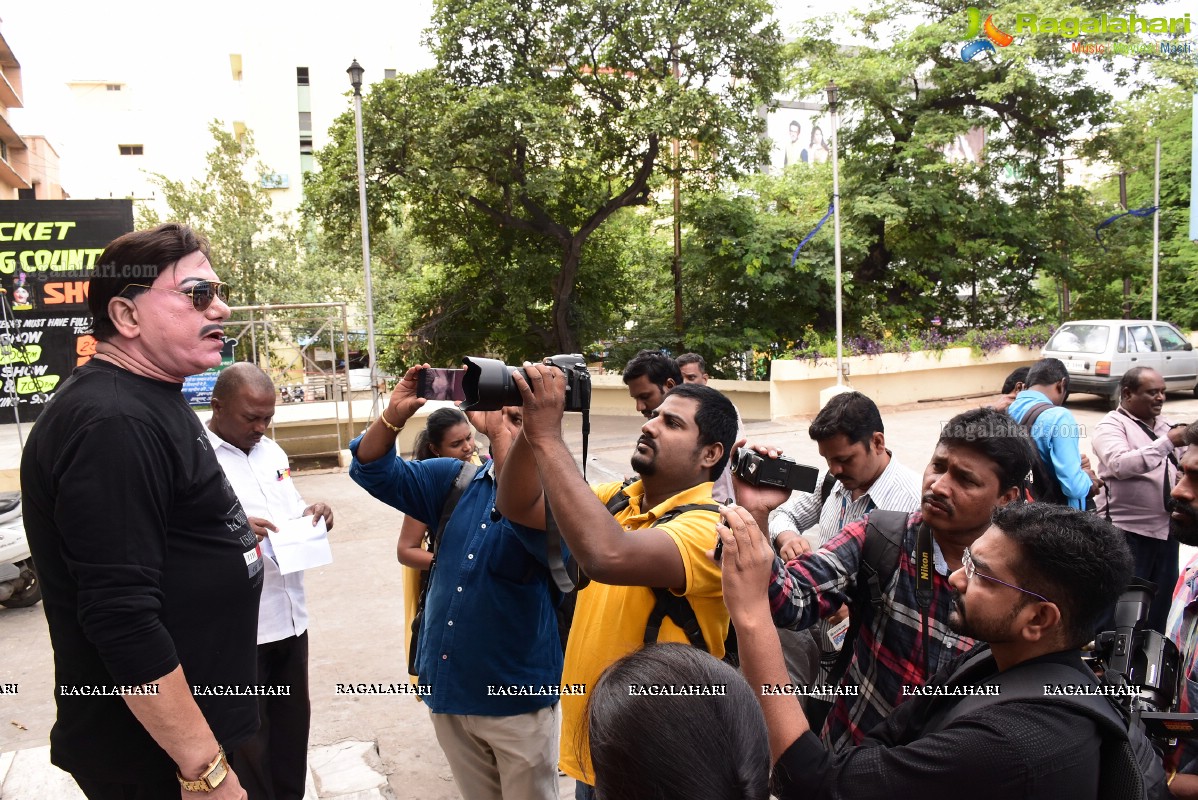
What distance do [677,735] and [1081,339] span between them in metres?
16.9

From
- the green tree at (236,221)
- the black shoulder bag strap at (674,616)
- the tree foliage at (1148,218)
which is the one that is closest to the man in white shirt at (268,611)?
the black shoulder bag strap at (674,616)

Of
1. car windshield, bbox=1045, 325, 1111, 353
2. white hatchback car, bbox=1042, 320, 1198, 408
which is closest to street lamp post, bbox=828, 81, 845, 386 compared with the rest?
white hatchback car, bbox=1042, 320, 1198, 408

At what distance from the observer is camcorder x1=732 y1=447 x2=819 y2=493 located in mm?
2455

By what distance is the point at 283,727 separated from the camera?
10.4ft

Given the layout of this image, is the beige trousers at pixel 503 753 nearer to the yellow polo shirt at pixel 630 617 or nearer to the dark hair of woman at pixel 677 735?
the yellow polo shirt at pixel 630 617

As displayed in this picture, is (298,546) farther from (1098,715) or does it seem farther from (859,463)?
(1098,715)

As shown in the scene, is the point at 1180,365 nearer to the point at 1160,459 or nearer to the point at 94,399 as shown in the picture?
the point at 1160,459

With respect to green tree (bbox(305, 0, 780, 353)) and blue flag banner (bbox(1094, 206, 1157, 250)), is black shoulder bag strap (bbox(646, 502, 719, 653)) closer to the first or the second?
green tree (bbox(305, 0, 780, 353))

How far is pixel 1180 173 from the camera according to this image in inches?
827

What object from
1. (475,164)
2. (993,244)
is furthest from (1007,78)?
→ (475,164)

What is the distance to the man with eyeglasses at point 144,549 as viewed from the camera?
5.50 ft

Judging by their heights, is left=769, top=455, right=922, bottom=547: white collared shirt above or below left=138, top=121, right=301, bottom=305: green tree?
below

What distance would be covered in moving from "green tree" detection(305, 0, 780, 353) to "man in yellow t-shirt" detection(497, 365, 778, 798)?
41.7 ft

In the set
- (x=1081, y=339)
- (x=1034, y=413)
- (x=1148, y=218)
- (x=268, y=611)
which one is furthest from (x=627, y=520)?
(x=1148, y=218)
